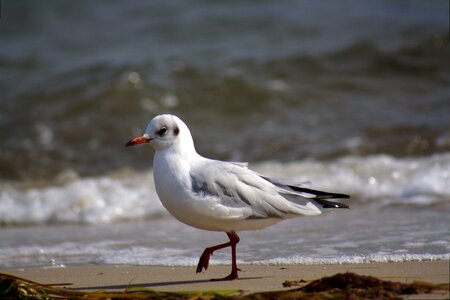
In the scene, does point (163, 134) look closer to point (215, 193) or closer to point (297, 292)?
point (215, 193)

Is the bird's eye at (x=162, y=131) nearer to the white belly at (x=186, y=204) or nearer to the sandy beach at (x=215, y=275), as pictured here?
the white belly at (x=186, y=204)

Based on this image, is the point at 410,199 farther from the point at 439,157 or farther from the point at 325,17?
the point at 325,17

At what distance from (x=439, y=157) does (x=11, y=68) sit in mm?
7984

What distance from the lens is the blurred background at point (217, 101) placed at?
312 inches

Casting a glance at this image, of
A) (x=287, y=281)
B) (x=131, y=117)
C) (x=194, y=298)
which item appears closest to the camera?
(x=194, y=298)

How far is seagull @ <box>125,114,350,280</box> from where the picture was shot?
14.1ft

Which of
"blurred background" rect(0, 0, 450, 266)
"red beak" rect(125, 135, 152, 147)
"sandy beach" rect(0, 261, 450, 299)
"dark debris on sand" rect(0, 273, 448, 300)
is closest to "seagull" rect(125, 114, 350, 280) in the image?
"red beak" rect(125, 135, 152, 147)

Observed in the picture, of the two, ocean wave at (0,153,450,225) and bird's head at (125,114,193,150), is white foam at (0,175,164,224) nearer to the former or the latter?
ocean wave at (0,153,450,225)

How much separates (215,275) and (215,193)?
58 cm

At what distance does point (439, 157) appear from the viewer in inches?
324

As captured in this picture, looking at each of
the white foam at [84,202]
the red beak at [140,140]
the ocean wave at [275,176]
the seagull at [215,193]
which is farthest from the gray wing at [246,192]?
the white foam at [84,202]

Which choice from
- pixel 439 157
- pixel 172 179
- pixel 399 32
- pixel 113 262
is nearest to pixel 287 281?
pixel 172 179

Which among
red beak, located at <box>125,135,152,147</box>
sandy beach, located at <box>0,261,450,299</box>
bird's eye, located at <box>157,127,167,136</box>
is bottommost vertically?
sandy beach, located at <box>0,261,450,299</box>

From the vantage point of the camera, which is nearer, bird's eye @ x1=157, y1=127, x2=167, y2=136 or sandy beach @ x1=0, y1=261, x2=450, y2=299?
sandy beach @ x1=0, y1=261, x2=450, y2=299
